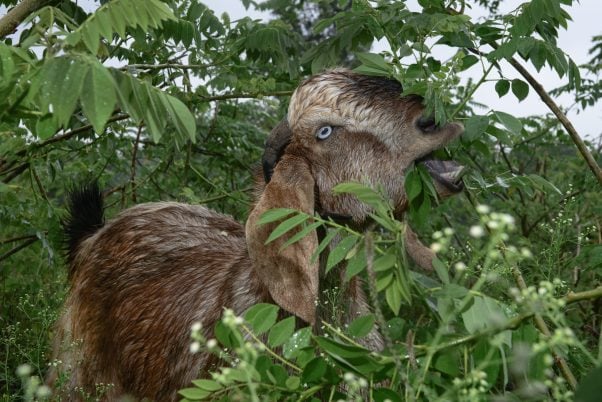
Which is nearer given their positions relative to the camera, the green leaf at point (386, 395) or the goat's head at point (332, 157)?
the green leaf at point (386, 395)

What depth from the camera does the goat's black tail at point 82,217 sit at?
5301 millimetres

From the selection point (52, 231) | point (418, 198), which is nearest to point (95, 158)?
point (52, 231)

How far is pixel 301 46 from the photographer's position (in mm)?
5941

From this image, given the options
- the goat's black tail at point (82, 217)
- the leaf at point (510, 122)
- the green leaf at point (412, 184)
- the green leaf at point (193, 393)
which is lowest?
the goat's black tail at point (82, 217)

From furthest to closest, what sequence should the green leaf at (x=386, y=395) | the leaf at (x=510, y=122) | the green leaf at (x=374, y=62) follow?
1. the green leaf at (x=374, y=62)
2. the leaf at (x=510, y=122)
3. the green leaf at (x=386, y=395)

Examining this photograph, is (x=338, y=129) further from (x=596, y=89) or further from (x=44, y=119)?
(x=596, y=89)

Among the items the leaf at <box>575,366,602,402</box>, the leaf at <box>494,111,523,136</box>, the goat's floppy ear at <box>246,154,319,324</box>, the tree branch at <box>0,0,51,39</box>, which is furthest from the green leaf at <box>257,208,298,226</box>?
the tree branch at <box>0,0,51,39</box>

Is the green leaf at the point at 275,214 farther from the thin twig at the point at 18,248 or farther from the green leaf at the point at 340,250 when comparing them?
the thin twig at the point at 18,248

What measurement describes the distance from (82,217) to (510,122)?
115 inches

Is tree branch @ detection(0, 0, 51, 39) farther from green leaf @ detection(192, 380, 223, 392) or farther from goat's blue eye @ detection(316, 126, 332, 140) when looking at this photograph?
green leaf @ detection(192, 380, 223, 392)

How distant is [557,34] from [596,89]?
9.99 feet

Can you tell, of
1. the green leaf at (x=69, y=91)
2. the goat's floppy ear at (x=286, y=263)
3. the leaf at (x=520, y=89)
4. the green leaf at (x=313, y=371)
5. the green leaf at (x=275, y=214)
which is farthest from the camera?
the leaf at (x=520, y=89)

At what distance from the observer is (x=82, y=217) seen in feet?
17.5

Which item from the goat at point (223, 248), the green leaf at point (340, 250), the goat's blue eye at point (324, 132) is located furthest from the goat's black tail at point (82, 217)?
the green leaf at point (340, 250)
